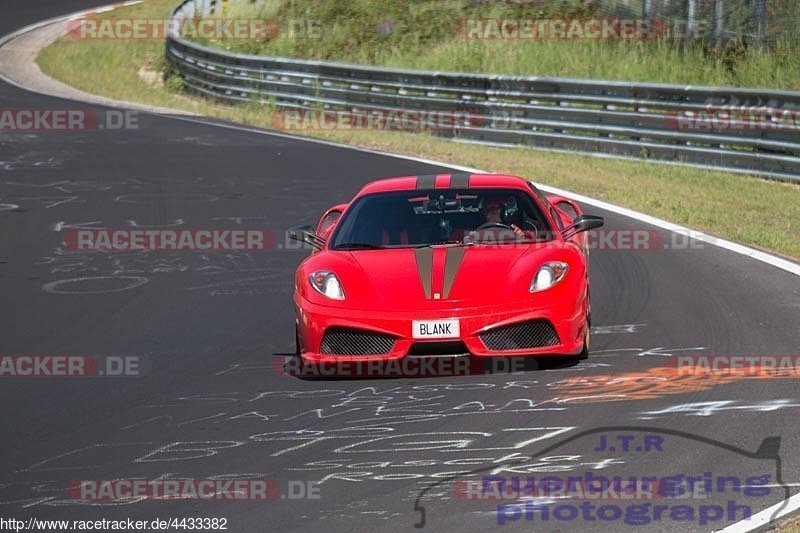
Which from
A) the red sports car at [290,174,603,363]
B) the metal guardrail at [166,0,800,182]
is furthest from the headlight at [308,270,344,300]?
the metal guardrail at [166,0,800,182]

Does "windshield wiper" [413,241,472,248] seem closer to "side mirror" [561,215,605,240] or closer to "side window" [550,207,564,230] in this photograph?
"side mirror" [561,215,605,240]

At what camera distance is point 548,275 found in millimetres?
8633

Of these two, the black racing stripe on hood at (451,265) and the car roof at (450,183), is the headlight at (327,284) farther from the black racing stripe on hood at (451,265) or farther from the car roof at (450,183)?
the car roof at (450,183)

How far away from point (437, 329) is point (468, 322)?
0.63 feet

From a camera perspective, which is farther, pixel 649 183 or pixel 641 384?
pixel 649 183

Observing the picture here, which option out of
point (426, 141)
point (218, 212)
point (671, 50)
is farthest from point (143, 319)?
point (671, 50)

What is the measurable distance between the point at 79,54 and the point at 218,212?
2623cm

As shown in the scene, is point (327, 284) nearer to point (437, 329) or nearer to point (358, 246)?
point (358, 246)

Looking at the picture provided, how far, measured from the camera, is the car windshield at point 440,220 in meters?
9.37

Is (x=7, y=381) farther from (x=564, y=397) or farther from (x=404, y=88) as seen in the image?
(x=404, y=88)

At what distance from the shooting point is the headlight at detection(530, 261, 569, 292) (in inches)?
336

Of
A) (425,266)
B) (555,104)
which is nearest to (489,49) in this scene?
(555,104)

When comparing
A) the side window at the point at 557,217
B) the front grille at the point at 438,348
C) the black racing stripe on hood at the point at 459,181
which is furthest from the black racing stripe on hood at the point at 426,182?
the front grille at the point at 438,348

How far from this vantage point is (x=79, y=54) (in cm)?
4069
